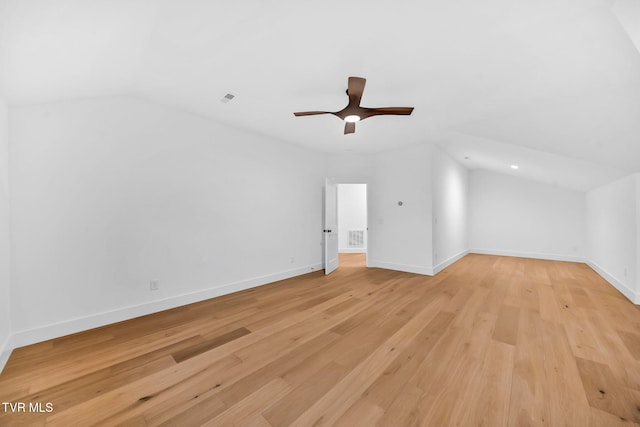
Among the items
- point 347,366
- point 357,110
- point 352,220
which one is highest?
point 357,110

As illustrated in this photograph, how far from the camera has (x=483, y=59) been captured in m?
2.17

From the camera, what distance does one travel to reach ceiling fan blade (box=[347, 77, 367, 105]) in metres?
2.14

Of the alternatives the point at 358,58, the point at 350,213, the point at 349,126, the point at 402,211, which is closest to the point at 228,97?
the point at 349,126

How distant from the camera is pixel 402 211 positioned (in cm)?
555

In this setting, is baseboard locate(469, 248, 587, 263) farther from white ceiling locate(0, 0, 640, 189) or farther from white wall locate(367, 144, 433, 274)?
white ceiling locate(0, 0, 640, 189)

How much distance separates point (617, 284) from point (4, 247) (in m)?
8.24

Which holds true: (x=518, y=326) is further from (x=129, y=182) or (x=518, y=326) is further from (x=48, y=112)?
(x=48, y=112)

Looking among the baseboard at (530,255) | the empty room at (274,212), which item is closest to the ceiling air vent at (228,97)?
Answer: the empty room at (274,212)

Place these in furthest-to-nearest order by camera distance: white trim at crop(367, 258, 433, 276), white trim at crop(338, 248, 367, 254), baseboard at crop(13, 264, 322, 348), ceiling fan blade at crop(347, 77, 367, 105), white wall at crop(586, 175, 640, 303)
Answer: white trim at crop(338, 248, 367, 254), white trim at crop(367, 258, 433, 276), white wall at crop(586, 175, 640, 303), baseboard at crop(13, 264, 322, 348), ceiling fan blade at crop(347, 77, 367, 105)

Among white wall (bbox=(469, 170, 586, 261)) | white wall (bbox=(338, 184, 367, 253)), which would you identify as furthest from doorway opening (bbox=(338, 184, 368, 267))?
white wall (bbox=(469, 170, 586, 261))

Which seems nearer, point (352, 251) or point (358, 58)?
point (358, 58)

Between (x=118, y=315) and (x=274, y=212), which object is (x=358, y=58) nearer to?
(x=274, y=212)

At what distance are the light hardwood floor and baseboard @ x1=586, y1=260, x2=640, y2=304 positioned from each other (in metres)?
0.14

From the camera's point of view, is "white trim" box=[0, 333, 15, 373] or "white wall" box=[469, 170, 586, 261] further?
"white wall" box=[469, 170, 586, 261]
